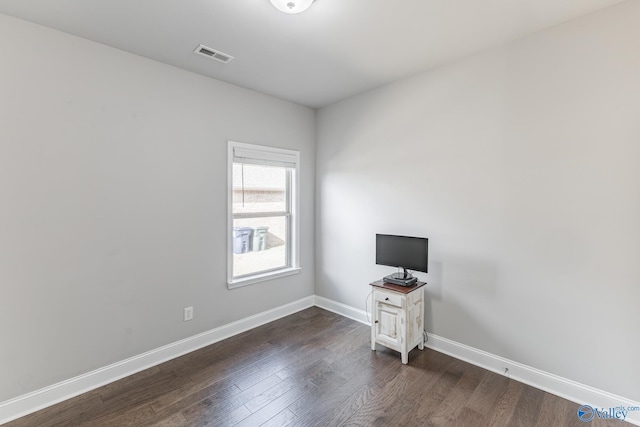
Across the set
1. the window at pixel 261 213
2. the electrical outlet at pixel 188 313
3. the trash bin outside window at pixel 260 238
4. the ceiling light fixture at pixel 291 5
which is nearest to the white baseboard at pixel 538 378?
the window at pixel 261 213

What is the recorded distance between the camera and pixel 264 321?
339cm

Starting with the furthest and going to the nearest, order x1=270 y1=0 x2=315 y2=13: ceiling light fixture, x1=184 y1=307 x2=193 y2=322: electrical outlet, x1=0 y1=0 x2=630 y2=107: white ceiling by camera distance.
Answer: x1=184 y1=307 x2=193 y2=322: electrical outlet < x1=0 y1=0 x2=630 y2=107: white ceiling < x1=270 y1=0 x2=315 y2=13: ceiling light fixture

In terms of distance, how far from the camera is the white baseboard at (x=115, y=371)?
1963 millimetres

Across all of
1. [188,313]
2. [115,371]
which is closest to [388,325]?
[188,313]

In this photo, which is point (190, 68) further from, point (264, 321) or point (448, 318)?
point (448, 318)

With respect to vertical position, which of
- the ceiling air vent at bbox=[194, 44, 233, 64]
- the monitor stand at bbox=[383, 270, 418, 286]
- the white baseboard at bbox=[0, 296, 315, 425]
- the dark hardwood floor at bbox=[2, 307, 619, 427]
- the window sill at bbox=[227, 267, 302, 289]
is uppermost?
the ceiling air vent at bbox=[194, 44, 233, 64]

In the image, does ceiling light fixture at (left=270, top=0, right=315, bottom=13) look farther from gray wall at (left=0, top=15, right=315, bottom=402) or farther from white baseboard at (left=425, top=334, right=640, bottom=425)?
white baseboard at (left=425, top=334, right=640, bottom=425)

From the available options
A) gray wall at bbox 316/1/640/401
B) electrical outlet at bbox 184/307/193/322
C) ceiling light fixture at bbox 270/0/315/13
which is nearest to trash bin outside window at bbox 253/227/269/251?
electrical outlet at bbox 184/307/193/322

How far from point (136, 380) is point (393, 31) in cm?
348

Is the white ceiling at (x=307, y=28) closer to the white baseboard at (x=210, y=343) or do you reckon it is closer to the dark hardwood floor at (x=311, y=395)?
the white baseboard at (x=210, y=343)

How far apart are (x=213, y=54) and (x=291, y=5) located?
3.35 feet

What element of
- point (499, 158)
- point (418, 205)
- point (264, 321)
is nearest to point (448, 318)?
point (418, 205)

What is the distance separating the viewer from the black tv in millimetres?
2654

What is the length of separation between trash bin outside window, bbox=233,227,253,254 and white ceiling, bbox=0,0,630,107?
5.50ft
